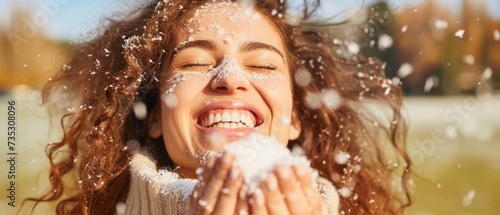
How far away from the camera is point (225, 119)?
1699mm

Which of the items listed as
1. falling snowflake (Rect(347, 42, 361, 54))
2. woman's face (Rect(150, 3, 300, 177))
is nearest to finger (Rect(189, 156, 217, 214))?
woman's face (Rect(150, 3, 300, 177))

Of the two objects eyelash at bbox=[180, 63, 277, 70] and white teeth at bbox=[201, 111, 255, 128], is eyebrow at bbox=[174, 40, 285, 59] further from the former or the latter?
white teeth at bbox=[201, 111, 255, 128]

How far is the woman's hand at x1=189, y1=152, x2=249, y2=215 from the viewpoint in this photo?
126 cm

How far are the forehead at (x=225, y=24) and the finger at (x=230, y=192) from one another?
1.84ft

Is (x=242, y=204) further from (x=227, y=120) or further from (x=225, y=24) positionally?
(x=225, y=24)

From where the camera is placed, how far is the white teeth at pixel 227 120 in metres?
1.70

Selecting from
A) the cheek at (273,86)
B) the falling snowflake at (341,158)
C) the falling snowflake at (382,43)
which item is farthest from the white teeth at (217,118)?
the falling snowflake at (382,43)

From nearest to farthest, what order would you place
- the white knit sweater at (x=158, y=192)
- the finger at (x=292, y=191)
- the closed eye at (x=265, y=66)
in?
1. the finger at (x=292, y=191)
2. the white knit sweater at (x=158, y=192)
3. the closed eye at (x=265, y=66)

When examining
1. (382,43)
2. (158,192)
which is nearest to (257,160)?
(158,192)

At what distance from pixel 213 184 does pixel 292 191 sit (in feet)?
0.49

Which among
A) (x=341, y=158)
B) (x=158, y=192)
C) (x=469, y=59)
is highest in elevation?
(x=158, y=192)

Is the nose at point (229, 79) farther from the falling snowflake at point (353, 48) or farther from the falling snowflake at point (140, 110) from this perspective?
the falling snowflake at point (353, 48)

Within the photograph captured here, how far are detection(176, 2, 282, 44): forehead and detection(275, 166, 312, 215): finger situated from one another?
589 mm

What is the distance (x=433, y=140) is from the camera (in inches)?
132
